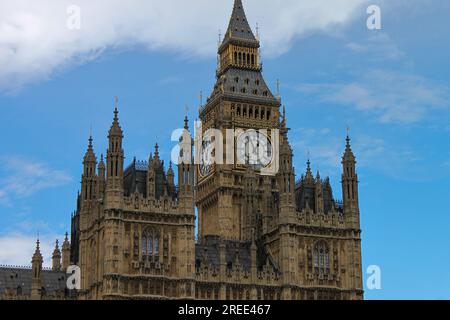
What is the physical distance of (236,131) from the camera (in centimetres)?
12700

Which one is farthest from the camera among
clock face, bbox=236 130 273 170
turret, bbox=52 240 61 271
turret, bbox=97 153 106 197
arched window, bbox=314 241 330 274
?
clock face, bbox=236 130 273 170

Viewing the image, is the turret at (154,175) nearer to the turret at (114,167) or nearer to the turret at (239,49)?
the turret at (114,167)

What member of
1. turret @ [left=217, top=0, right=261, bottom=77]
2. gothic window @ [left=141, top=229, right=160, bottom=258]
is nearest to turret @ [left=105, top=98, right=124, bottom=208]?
gothic window @ [left=141, top=229, right=160, bottom=258]

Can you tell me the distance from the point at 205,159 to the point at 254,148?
23.6 feet

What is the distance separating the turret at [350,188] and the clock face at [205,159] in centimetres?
2475

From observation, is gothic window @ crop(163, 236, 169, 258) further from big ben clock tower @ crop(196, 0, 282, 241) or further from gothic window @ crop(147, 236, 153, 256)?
big ben clock tower @ crop(196, 0, 282, 241)

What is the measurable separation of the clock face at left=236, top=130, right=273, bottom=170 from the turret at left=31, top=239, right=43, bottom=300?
118 feet

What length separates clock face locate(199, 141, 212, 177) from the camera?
128125 millimetres

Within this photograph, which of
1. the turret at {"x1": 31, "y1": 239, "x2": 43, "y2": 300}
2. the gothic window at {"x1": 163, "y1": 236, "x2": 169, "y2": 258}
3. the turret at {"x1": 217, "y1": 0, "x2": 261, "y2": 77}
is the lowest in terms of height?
the turret at {"x1": 31, "y1": 239, "x2": 43, "y2": 300}

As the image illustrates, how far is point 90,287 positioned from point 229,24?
52979 mm

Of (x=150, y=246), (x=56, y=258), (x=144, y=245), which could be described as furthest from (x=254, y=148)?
(x=144, y=245)

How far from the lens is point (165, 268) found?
97.0 metres
